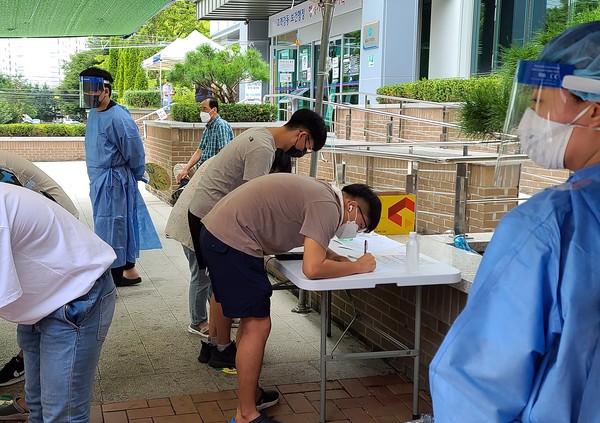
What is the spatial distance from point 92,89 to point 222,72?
679 cm

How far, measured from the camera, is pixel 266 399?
4133mm

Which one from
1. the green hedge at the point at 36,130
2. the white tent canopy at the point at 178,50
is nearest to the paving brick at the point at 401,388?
the white tent canopy at the point at 178,50

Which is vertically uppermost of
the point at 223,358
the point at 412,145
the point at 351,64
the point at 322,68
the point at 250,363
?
the point at 351,64

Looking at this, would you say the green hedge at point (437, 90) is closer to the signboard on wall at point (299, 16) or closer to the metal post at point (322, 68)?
the signboard on wall at point (299, 16)

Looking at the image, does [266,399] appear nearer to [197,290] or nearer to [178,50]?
[197,290]

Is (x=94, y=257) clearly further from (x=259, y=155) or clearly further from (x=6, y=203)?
(x=259, y=155)

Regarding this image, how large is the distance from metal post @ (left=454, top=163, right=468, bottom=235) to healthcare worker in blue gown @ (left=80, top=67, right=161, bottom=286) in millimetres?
2672

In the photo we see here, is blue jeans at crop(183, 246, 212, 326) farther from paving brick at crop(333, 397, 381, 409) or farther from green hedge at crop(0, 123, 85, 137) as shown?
green hedge at crop(0, 123, 85, 137)

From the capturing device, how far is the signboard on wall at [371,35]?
1524 centimetres

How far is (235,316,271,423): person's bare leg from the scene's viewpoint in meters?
3.74

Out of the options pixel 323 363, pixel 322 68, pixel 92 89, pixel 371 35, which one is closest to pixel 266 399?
pixel 323 363

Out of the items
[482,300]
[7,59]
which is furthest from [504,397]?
[7,59]

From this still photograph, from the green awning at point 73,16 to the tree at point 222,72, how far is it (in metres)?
1.55

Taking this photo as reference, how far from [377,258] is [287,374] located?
3.35 feet
